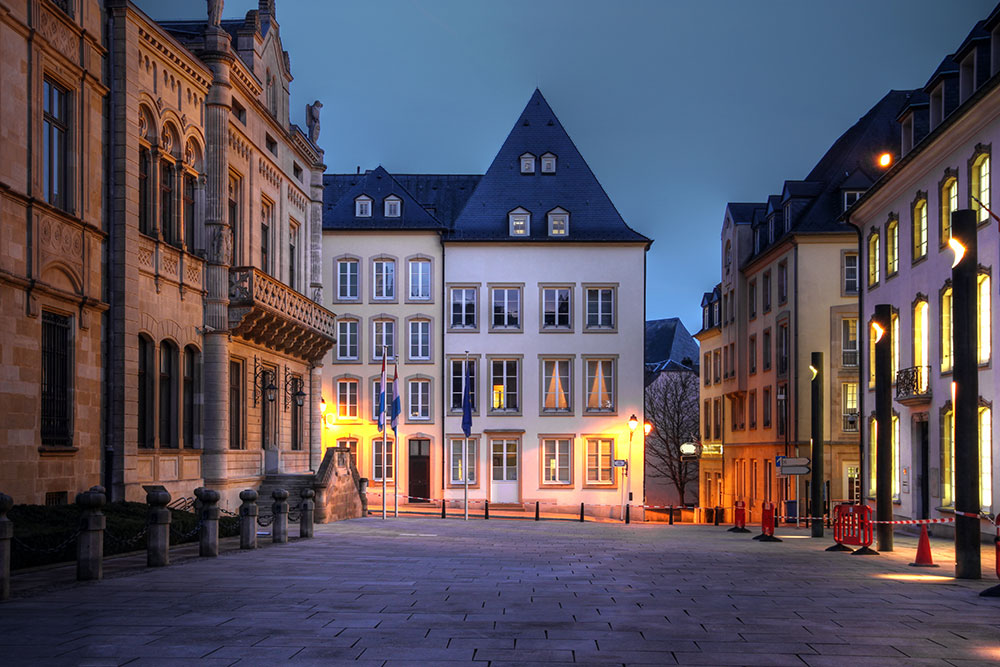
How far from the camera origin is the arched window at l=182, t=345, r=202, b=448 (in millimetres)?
28969

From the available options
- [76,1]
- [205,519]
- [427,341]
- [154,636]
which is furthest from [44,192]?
[427,341]

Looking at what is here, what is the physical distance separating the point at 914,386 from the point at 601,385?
23953mm

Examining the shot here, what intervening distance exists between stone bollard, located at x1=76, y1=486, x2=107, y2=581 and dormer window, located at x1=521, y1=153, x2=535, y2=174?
46240 millimetres

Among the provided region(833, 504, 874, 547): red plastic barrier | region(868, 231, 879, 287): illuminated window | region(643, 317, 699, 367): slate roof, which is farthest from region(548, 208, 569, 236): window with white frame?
region(643, 317, 699, 367): slate roof

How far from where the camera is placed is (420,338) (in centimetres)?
5691

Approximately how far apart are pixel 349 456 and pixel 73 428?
16471 mm

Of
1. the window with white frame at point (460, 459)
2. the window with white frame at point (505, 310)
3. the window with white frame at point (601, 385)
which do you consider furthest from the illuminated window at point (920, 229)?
the window with white frame at point (460, 459)

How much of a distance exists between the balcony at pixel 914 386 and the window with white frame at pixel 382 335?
28.3 m

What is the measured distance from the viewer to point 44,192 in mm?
20484

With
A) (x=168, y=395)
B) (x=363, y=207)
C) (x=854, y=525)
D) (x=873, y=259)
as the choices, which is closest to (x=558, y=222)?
(x=363, y=207)

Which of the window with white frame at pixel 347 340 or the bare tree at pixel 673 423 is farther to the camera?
the bare tree at pixel 673 423

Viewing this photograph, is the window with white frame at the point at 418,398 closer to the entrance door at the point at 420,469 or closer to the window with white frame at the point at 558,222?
the entrance door at the point at 420,469

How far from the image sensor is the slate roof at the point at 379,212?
5691 centimetres

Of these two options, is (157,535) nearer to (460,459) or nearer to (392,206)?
(460,459)
